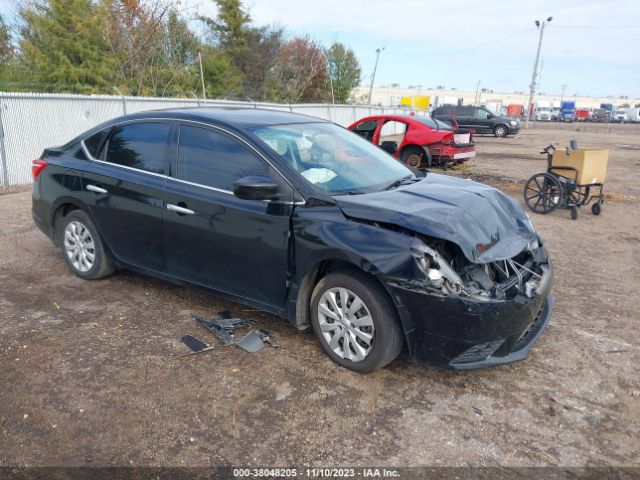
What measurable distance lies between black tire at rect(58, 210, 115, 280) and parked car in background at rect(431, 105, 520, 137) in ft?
87.4

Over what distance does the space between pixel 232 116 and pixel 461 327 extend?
8.14 feet

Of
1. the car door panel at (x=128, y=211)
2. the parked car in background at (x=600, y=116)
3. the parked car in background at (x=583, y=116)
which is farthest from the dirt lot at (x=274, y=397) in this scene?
the parked car in background at (x=583, y=116)

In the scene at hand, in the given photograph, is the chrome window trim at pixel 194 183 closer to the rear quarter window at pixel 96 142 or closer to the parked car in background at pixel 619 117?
the rear quarter window at pixel 96 142

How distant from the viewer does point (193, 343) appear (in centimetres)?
390

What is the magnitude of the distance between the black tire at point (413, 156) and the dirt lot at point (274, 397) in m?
8.57

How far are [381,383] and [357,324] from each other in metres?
0.42

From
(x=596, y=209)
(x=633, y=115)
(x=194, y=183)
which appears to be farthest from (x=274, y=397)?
(x=633, y=115)

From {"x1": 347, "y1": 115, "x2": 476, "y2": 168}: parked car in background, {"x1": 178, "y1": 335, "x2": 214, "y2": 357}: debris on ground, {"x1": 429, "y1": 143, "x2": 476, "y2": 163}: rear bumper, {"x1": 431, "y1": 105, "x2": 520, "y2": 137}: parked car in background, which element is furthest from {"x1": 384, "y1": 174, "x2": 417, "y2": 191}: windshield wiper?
{"x1": 431, "y1": 105, "x2": 520, "y2": 137}: parked car in background

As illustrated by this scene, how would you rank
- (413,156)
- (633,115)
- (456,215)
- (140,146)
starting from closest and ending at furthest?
(456,215) < (140,146) < (413,156) < (633,115)

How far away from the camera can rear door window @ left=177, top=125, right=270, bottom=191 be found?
386 cm

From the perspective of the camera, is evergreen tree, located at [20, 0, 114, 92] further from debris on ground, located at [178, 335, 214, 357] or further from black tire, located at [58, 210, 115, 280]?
debris on ground, located at [178, 335, 214, 357]

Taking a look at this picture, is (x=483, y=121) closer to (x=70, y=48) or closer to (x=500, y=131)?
(x=500, y=131)

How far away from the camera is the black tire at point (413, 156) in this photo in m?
13.1

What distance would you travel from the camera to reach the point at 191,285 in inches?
168
